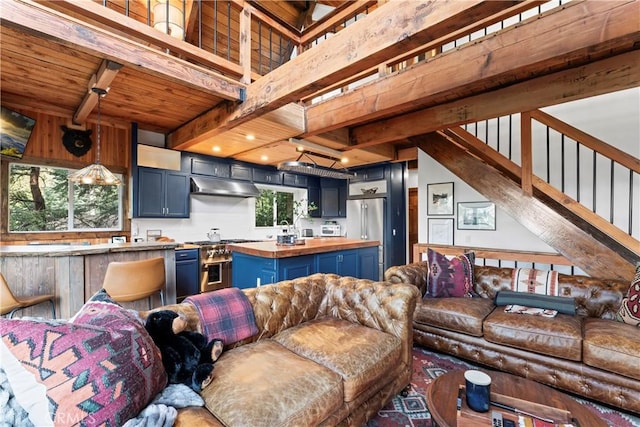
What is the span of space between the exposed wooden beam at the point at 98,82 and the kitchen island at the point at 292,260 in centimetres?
212

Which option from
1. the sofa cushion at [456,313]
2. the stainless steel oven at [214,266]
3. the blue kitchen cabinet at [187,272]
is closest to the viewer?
the sofa cushion at [456,313]

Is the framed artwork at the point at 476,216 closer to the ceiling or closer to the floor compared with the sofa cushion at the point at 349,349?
closer to the ceiling

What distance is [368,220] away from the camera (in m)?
6.05

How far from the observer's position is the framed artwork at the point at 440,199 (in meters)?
4.60

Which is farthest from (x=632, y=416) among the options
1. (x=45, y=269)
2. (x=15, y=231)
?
(x=15, y=231)

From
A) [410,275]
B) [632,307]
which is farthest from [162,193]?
[632,307]

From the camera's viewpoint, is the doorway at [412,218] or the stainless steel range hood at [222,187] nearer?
the stainless steel range hood at [222,187]

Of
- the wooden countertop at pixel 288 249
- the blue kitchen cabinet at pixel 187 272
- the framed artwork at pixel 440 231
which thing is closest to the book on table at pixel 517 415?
the wooden countertop at pixel 288 249

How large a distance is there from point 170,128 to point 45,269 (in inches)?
102

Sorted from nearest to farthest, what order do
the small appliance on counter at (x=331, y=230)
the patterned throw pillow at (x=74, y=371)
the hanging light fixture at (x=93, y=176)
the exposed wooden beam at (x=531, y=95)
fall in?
the patterned throw pillow at (x=74, y=371), the exposed wooden beam at (x=531, y=95), the hanging light fixture at (x=93, y=176), the small appliance on counter at (x=331, y=230)

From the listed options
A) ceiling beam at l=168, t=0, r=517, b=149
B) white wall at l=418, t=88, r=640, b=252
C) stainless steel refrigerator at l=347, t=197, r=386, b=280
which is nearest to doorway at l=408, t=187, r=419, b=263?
stainless steel refrigerator at l=347, t=197, r=386, b=280

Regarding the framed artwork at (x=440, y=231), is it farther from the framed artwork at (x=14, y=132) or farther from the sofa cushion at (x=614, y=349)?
the framed artwork at (x=14, y=132)

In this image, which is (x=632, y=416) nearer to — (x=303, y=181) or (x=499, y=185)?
(x=499, y=185)

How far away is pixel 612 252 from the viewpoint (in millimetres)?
2689
